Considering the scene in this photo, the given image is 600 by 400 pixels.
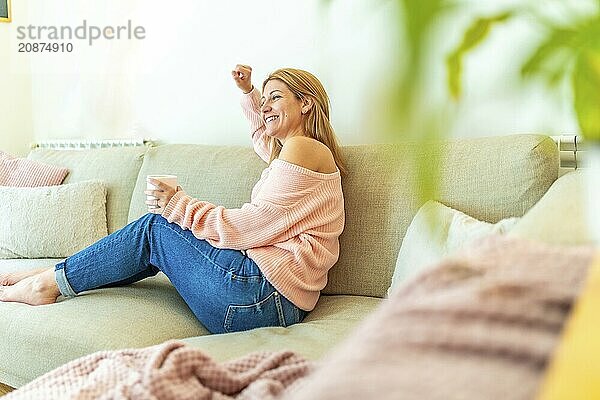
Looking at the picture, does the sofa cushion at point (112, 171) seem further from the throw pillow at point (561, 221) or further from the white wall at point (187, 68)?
the throw pillow at point (561, 221)

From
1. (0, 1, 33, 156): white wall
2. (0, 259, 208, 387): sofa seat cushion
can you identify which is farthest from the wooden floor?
(0, 1, 33, 156): white wall

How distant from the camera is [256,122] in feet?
8.93

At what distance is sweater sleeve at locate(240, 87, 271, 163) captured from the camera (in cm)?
263

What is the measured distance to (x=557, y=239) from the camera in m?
1.05

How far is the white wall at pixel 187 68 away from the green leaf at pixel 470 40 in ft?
5.53

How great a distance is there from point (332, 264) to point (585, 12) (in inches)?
69.0

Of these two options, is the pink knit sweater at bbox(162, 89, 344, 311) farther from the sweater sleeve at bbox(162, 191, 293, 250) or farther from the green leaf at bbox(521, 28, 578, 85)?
the green leaf at bbox(521, 28, 578, 85)

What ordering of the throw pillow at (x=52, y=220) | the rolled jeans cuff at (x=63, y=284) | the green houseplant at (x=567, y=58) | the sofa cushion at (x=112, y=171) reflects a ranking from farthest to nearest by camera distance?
the sofa cushion at (x=112, y=171), the throw pillow at (x=52, y=220), the rolled jeans cuff at (x=63, y=284), the green houseplant at (x=567, y=58)

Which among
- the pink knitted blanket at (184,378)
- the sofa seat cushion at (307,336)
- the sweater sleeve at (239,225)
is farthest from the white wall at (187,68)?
the pink knitted blanket at (184,378)

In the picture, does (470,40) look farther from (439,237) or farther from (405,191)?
(405,191)

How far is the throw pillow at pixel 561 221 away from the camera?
105 centimetres

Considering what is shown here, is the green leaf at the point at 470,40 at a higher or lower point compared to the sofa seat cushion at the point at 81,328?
higher

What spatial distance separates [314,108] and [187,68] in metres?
0.94

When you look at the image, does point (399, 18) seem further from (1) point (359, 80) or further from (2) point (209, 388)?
(1) point (359, 80)
